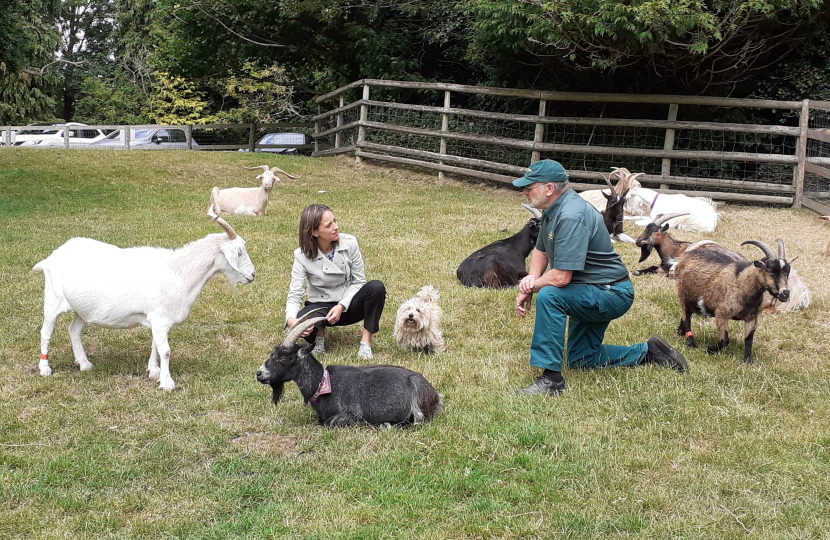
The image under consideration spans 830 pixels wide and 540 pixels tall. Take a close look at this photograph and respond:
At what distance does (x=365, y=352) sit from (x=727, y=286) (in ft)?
10.2

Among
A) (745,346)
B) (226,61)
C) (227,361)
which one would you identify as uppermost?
(226,61)

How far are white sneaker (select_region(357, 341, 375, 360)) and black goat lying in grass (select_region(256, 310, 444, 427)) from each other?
4.58 ft

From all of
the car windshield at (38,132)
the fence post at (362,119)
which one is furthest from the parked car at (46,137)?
the fence post at (362,119)

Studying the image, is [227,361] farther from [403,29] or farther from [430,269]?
[403,29]

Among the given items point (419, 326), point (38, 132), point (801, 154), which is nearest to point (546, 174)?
point (419, 326)

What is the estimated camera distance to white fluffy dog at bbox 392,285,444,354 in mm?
6621

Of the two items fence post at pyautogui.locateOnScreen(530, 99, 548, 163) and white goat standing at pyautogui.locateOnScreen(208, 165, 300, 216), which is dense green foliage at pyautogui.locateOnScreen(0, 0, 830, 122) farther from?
white goat standing at pyautogui.locateOnScreen(208, 165, 300, 216)

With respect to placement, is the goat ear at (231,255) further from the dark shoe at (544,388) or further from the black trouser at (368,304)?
the dark shoe at (544,388)

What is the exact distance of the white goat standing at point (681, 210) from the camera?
41.9 feet

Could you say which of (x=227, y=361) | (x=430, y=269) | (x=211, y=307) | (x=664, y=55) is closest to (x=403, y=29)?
(x=664, y=55)

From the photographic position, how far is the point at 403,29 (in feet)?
68.6

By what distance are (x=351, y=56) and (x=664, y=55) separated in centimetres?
937

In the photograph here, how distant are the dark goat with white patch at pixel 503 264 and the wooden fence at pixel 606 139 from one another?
7.46 metres

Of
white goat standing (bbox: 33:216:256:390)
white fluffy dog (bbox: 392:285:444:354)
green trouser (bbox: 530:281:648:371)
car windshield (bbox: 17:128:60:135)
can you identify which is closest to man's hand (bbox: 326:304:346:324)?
white fluffy dog (bbox: 392:285:444:354)
